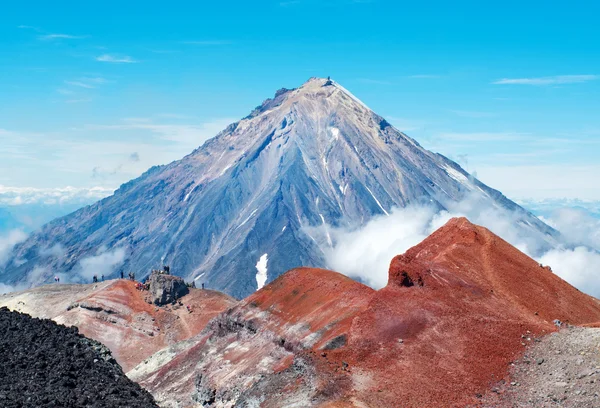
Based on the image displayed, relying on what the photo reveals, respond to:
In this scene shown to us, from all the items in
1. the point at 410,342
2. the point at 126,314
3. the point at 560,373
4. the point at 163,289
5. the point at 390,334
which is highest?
the point at 390,334

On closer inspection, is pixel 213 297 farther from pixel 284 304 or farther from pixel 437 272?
pixel 437 272

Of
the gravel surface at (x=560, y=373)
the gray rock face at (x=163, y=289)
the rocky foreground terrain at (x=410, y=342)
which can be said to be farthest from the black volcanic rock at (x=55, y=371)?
the gray rock face at (x=163, y=289)

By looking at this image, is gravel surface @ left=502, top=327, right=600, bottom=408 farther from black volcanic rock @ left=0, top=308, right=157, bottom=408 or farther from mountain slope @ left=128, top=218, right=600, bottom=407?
black volcanic rock @ left=0, top=308, right=157, bottom=408

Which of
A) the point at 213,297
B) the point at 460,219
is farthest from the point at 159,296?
the point at 460,219

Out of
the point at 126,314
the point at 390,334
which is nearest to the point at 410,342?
the point at 390,334

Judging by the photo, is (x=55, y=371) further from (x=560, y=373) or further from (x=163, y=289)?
(x=163, y=289)

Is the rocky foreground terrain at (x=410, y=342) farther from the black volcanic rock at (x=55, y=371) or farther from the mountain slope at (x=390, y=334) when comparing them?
the black volcanic rock at (x=55, y=371)

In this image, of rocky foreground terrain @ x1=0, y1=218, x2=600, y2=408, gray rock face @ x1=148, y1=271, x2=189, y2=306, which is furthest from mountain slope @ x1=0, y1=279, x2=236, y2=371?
rocky foreground terrain @ x1=0, y1=218, x2=600, y2=408
